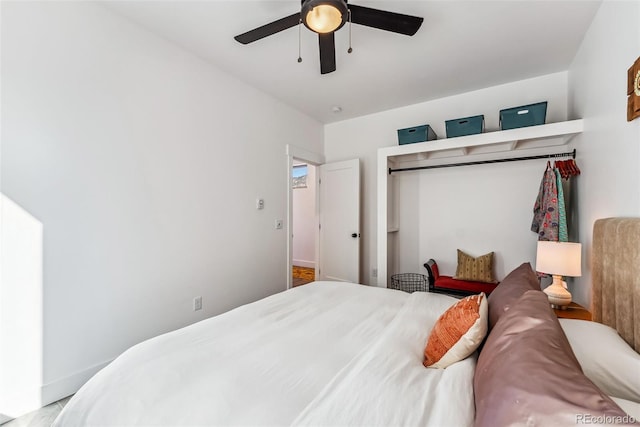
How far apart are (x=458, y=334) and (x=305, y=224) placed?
5384 millimetres

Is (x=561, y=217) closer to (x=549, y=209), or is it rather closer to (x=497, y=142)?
(x=549, y=209)

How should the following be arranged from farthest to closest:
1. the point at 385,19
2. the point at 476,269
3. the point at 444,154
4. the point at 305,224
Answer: the point at 305,224 < the point at 444,154 < the point at 476,269 < the point at 385,19

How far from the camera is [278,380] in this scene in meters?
1.07

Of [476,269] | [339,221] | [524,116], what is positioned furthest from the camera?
[339,221]

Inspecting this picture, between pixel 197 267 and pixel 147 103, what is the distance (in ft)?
4.97

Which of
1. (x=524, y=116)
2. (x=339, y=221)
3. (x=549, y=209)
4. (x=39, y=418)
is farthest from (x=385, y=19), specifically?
(x=39, y=418)

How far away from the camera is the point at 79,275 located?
1968mm

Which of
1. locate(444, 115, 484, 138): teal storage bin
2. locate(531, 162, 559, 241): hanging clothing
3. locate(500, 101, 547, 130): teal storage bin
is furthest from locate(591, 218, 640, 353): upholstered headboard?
locate(444, 115, 484, 138): teal storage bin

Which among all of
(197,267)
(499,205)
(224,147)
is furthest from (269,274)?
(499,205)

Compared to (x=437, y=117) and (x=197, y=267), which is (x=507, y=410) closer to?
(x=197, y=267)

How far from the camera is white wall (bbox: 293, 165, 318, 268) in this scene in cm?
637

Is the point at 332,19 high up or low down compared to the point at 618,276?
up

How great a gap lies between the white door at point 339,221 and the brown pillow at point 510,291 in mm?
2538

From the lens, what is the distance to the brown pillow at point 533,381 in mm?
569
